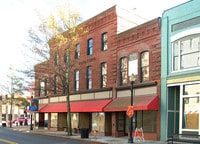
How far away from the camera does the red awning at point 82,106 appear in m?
31.5

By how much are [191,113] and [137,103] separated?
15.2 ft

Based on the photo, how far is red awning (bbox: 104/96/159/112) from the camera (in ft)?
83.3

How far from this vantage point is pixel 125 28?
107 feet

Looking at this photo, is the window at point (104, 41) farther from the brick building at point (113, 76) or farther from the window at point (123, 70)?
the window at point (123, 70)

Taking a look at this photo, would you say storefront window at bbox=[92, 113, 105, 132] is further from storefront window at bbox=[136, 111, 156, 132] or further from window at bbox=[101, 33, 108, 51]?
window at bbox=[101, 33, 108, 51]

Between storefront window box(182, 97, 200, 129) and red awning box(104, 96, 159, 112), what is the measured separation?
2.37 metres

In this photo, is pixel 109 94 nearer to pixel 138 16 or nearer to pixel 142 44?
pixel 142 44

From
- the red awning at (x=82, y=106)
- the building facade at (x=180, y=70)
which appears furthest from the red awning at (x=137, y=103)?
the red awning at (x=82, y=106)

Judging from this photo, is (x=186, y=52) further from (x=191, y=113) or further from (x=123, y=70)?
(x=123, y=70)

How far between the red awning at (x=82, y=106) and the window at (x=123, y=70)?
7.16 feet

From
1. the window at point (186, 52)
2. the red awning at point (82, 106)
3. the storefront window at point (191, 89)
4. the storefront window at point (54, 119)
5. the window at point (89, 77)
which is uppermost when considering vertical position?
the window at point (186, 52)

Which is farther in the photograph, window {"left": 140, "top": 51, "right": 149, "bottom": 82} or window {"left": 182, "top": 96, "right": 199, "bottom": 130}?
window {"left": 140, "top": 51, "right": 149, "bottom": 82}

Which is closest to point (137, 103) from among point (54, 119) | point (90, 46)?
point (90, 46)

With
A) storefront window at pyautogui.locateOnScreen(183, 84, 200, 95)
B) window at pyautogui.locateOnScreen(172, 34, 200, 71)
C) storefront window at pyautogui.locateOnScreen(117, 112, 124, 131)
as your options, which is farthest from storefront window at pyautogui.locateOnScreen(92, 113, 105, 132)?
storefront window at pyautogui.locateOnScreen(183, 84, 200, 95)
